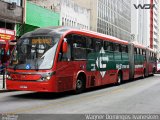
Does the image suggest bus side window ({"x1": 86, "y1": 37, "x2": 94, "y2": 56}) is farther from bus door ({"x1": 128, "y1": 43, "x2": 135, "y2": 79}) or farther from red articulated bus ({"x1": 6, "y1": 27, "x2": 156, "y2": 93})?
bus door ({"x1": 128, "y1": 43, "x2": 135, "y2": 79})

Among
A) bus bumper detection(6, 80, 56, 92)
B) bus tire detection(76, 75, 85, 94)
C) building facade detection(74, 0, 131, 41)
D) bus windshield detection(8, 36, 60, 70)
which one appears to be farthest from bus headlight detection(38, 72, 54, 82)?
building facade detection(74, 0, 131, 41)

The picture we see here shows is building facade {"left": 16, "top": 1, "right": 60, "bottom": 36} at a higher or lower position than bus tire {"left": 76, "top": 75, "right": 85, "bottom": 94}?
higher

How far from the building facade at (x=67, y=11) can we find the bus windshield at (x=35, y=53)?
36027 millimetres

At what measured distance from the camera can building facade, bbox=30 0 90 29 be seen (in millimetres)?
53750

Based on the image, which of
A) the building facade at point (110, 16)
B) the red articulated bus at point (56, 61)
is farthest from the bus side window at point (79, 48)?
the building facade at point (110, 16)

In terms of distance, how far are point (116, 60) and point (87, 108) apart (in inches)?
490

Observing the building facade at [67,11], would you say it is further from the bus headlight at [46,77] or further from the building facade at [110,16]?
the bus headlight at [46,77]

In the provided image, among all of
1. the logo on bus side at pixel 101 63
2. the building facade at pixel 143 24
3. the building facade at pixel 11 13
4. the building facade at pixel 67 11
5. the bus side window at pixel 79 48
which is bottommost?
the logo on bus side at pixel 101 63

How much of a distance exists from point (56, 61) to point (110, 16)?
7446 cm

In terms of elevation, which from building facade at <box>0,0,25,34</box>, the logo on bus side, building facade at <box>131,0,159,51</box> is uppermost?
building facade at <box>131,0,159,51</box>

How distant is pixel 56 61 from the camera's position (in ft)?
51.3

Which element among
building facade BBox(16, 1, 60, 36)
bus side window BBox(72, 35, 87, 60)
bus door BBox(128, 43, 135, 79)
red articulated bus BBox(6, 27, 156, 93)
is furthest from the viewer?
building facade BBox(16, 1, 60, 36)

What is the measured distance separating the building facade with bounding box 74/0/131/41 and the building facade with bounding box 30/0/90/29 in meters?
9.66

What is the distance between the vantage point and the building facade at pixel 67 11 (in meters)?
53.8
